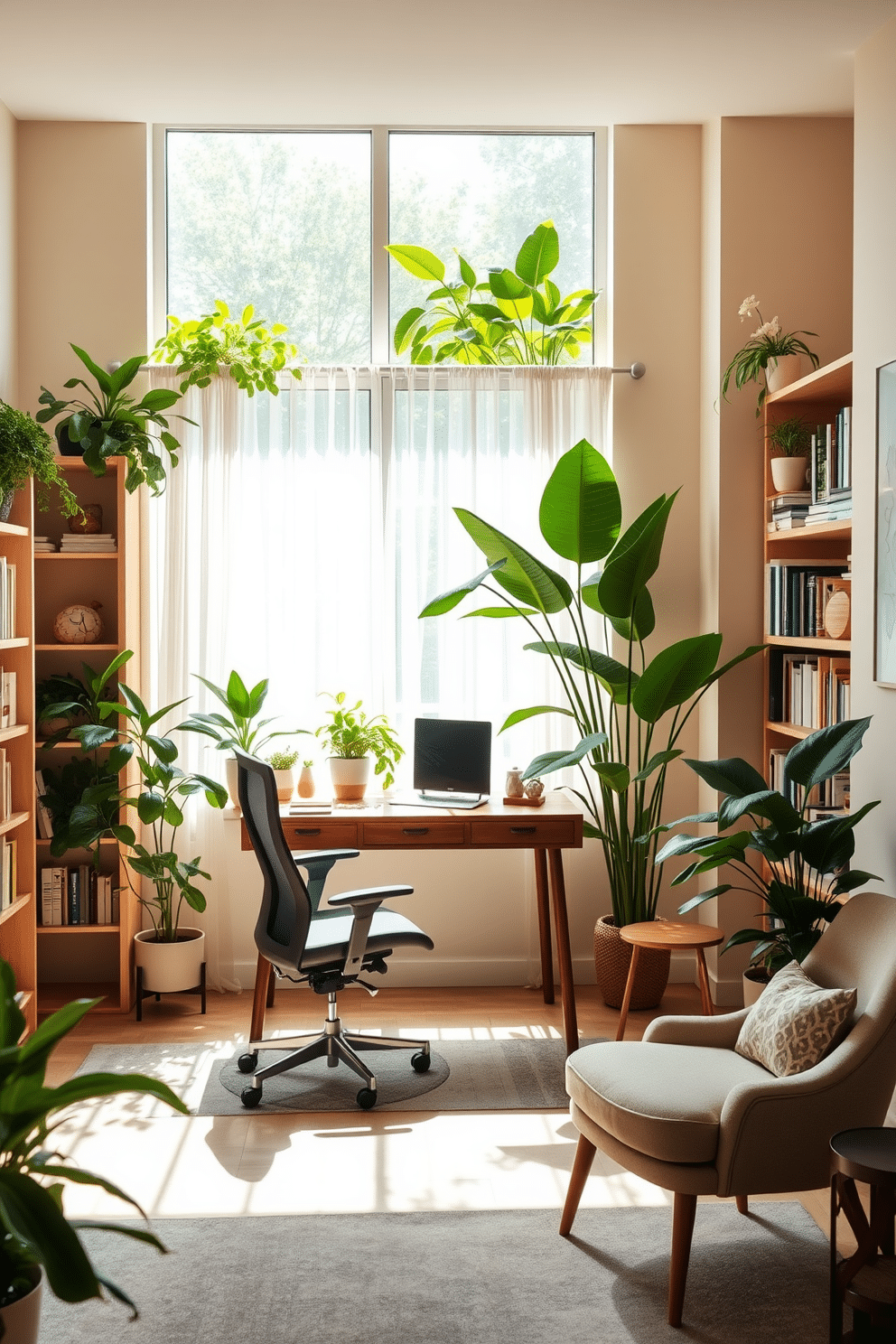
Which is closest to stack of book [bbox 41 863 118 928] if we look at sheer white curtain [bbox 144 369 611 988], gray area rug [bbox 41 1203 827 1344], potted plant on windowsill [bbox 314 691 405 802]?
sheer white curtain [bbox 144 369 611 988]

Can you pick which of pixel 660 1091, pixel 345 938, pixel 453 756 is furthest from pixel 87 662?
pixel 660 1091

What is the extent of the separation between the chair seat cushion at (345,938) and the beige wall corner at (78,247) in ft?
7.99

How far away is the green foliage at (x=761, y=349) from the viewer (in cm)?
444

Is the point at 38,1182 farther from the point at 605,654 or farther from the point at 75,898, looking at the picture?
the point at 605,654

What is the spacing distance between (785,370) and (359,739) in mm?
2074

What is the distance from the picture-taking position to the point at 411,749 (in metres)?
4.90

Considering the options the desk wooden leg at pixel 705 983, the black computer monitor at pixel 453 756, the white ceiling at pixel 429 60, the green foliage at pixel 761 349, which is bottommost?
the desk wooden leg at pixel 705 983

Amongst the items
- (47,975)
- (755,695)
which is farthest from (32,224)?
(755,695)

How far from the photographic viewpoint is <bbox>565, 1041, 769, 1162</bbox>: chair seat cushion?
254cm

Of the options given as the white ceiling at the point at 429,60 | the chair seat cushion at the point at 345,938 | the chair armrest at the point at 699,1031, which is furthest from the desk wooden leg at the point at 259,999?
the white ceiling at the point at 429,60

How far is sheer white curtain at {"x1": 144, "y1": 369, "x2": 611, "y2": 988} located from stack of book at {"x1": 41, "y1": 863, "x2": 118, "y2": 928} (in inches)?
15.7

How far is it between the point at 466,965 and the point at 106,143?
3.60 m

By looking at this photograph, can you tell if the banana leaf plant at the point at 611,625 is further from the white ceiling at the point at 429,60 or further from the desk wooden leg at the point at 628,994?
the white ceiling at the point at 429,60

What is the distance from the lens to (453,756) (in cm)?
456
